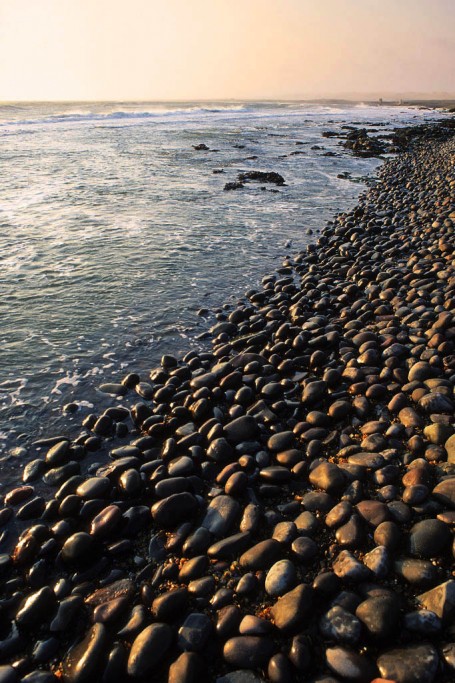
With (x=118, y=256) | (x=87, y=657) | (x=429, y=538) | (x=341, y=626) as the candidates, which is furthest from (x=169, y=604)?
(x=118, y=256)

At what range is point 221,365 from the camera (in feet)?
17.7

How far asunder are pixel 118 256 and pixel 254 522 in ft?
25.5

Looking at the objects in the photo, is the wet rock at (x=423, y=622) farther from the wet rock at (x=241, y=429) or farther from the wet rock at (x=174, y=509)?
the wet rock at (x=241, y=429)

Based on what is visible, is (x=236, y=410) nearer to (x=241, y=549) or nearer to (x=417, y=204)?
(x=241, y=549)

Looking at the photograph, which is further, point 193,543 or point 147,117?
point 147,117

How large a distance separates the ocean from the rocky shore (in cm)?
81

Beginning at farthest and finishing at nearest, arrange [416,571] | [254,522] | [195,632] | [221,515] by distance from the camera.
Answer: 1. [221,515]
2. [254,522]
3. [416,571]
4. [195,632]

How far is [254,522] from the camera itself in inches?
128

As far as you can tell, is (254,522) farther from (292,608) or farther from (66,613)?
(66,613)

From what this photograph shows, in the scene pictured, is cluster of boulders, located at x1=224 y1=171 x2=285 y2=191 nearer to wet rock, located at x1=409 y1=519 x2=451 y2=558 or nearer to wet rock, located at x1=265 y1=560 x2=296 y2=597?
wet rock, located at x1=409 y1=519 x2=451 y2=558

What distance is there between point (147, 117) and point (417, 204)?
50.8 metres

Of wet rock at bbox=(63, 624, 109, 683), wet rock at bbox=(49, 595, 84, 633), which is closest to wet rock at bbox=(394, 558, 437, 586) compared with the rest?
wet rock at bbox=(63, 624, 109, 683)

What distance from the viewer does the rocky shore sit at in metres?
2.40

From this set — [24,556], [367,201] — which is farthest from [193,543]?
[367,201]
